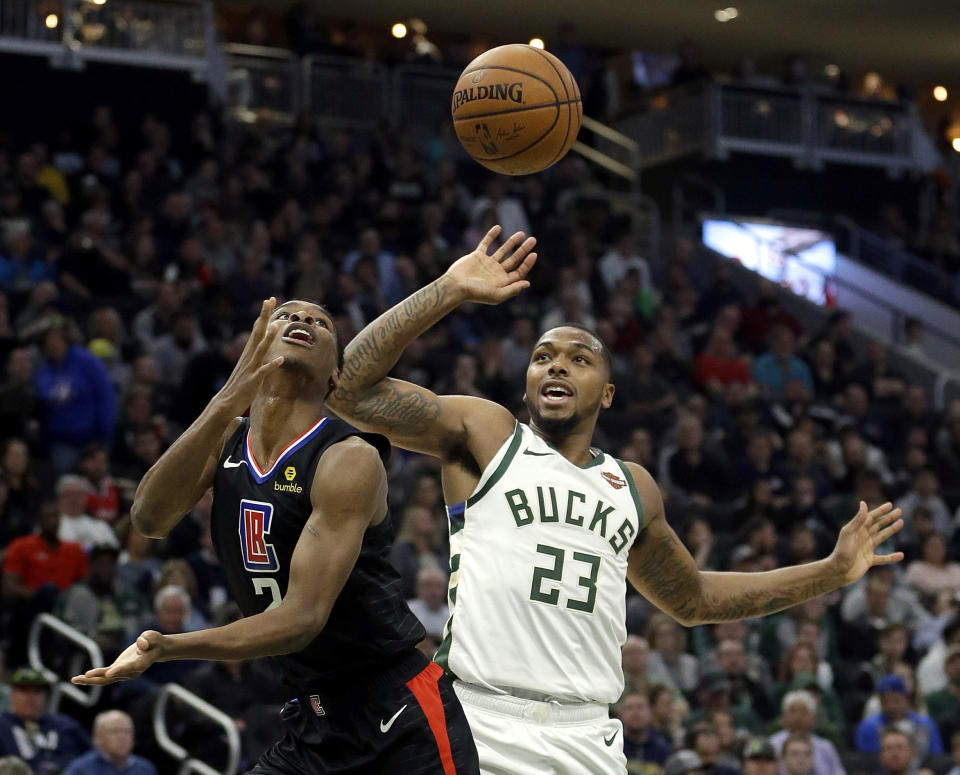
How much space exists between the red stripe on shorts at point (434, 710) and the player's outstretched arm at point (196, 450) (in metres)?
0.85

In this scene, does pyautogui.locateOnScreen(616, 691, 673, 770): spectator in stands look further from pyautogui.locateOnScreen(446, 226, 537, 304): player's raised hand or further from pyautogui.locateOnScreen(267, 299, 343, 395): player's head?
pyautogui.locateOnScreen(267, 299, 343, 395): player's head

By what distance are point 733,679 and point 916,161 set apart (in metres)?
13.8

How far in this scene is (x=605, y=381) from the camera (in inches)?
211

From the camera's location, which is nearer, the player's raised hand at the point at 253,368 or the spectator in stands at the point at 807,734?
the player's raised hand at the point at 253,368

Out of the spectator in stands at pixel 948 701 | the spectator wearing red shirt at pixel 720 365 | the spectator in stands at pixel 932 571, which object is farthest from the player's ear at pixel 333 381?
the spectator wearing red shirt at pixel 720 365

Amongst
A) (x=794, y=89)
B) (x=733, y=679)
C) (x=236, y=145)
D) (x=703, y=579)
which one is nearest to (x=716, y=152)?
(x=794, y=89)

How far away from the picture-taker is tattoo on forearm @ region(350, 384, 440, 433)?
5082mm

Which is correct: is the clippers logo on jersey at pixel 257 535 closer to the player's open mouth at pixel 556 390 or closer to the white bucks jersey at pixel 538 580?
the white bucks jersey at pixel 538 580

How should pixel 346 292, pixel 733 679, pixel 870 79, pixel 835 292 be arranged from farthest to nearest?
1. pixel 870 79
2. pixel 835 292
3. pixel 346 292
4. pixel 733 679

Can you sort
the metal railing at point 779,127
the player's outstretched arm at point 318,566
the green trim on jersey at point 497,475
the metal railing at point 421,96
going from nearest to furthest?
the player's outstretched arm at point 318,566 < the green trim on jersey at point 497,475 < the metal railing at point 421,96 < the metal railing at point 779,127

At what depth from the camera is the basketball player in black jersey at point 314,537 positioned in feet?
14.3

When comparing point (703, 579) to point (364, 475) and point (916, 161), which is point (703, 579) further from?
point (916, 161)

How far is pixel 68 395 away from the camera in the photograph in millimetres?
11273

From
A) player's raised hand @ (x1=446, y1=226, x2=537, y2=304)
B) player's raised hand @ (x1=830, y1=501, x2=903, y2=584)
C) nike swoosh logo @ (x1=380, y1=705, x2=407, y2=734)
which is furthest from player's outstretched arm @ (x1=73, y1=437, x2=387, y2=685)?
player's raised hand @ (x1=830, y1=501, x2=903, y2=584)
